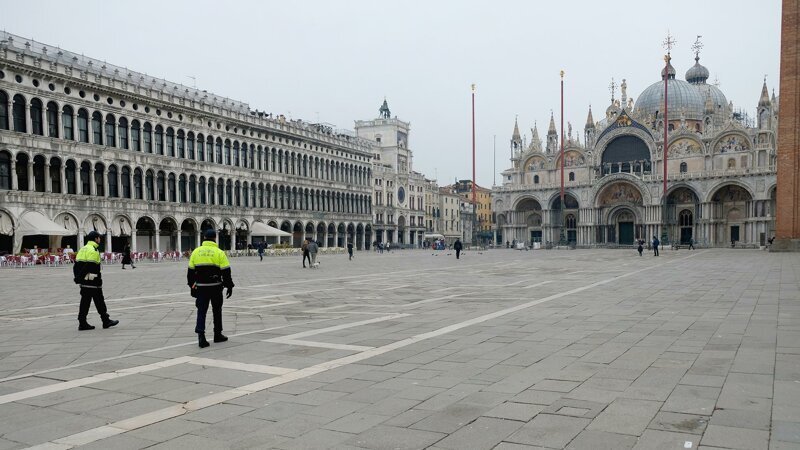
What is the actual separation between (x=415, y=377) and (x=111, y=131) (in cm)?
4429

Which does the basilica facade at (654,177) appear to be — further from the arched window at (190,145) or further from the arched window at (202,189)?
the arched window at (190,145)

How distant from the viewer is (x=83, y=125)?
42.3 meters

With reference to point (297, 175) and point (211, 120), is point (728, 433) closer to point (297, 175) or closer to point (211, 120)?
point (211, 120)

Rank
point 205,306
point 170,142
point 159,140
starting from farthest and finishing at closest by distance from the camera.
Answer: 1. point 170,142
2. point 159,140
3. point 205,306

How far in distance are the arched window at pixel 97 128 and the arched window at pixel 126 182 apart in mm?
2760

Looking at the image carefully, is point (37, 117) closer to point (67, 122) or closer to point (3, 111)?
point (67, 122)

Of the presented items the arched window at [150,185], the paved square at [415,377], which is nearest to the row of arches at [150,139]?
the arched window at [150,185]

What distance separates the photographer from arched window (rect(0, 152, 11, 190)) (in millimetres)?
36781

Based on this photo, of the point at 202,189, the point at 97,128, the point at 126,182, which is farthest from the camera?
the point at 202,189

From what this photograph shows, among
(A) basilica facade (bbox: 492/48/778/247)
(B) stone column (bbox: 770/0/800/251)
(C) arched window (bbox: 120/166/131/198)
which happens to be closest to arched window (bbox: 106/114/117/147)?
(C) arched window (bbox: 120/166/131/198)

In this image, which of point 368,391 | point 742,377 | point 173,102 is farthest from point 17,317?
point 173,102

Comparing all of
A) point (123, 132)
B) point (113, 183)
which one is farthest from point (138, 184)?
point (123, 132)

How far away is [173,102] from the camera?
1971 inches

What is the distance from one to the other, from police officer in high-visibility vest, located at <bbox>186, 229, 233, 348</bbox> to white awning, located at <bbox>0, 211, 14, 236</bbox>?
113 ft
